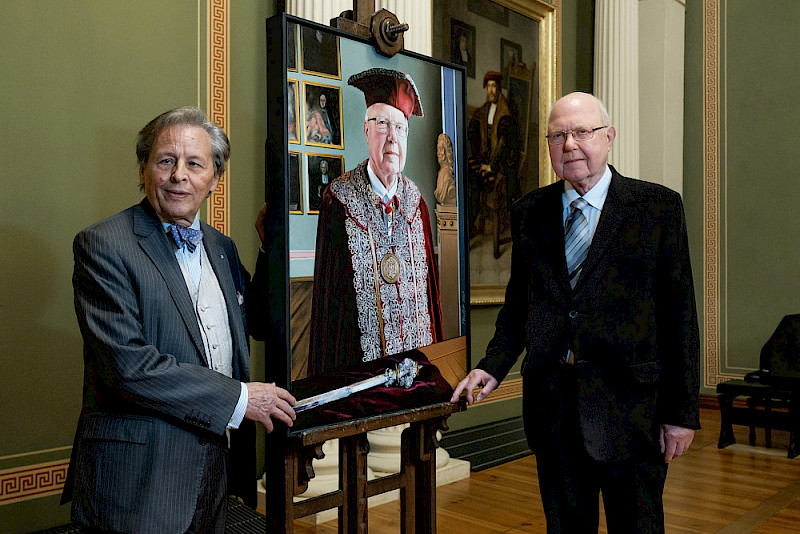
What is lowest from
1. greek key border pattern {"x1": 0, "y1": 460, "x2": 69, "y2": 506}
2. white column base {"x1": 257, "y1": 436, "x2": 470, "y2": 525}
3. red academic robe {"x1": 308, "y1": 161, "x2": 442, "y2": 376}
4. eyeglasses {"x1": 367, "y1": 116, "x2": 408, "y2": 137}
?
white column base {"x1": 257, "y1": 436, "x2": 470, "y2": 525}

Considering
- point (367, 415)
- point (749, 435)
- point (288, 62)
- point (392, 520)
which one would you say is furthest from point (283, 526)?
point (749, 435)

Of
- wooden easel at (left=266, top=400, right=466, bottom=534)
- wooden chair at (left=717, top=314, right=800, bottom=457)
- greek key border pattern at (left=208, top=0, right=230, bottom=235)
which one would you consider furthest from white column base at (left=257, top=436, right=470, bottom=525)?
wooden chair at (left=717, top=314, right=800, bottom=457)

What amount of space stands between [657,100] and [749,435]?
362cm

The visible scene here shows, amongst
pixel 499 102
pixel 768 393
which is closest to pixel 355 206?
→ pixel 499 102

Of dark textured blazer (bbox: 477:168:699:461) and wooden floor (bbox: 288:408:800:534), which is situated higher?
dark textured blazer (bbox: 477:168:699:461)

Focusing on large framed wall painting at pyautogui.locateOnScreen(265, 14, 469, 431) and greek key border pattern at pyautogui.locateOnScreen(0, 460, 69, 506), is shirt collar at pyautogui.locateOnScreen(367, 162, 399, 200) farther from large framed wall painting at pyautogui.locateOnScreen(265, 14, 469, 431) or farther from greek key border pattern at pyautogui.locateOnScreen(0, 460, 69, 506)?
greek key border pattern at pyautogui.locateOnScreen(0, 460, 69, 506)

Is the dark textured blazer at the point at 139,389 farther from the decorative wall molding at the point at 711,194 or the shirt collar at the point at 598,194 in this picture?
the decorative wall molding at the point at 711,194

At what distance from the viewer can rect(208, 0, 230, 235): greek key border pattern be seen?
409 cm

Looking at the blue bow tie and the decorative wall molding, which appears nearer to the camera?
the blue bow tie

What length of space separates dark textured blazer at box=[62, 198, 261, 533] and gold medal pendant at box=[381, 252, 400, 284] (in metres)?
0.70

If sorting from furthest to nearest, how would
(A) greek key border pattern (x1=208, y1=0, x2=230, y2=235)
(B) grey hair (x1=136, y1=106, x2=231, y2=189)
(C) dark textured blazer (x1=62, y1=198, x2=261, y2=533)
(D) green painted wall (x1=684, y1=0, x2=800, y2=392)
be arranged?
(D) green painted wall (x1=684, y1=0, x2=800, y2=392) < (A) greek key border pattern (x1=208, y1=0, x2=230, y2=235) < (B) grey hair (x1=136, y1=106, x2=231, y2=189) < (C) dark textured blazer (x1=62, y1=198, x2=261, y2=533)

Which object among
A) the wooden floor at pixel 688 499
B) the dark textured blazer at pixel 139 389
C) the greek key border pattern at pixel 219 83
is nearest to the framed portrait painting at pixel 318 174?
the dark textured blazer at pixel 139 389

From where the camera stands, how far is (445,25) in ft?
19.0

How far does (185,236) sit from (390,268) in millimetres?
739
